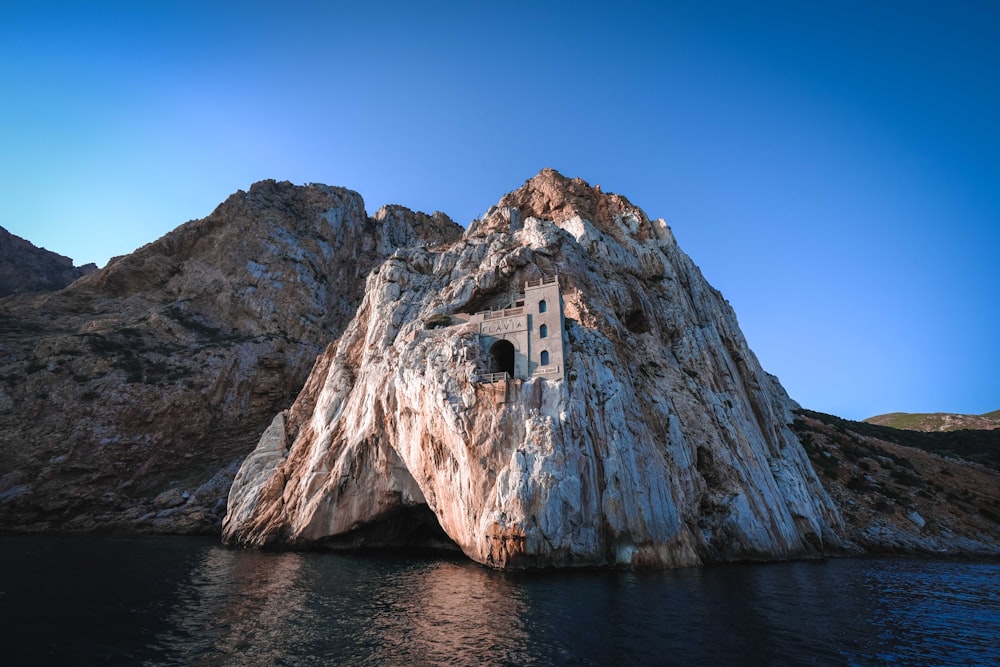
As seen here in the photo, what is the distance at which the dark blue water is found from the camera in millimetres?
16703

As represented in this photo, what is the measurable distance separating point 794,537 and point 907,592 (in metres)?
14.2

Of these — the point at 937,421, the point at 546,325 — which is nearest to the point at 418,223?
the point at 546,325

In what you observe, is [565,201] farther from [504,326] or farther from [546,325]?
[546,325]

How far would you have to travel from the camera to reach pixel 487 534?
106 ft

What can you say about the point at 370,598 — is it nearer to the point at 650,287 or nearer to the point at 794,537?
the point at 794,537

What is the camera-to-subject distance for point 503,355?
44.2 m

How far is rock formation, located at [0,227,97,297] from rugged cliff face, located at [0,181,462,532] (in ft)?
88.9

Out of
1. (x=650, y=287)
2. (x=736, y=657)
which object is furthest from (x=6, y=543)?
(x=650, y=287)

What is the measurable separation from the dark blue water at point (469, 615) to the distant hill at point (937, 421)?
120 m

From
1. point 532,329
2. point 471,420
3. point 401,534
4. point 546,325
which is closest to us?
point 471,420

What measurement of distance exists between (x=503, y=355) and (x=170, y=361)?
50841 millimetres

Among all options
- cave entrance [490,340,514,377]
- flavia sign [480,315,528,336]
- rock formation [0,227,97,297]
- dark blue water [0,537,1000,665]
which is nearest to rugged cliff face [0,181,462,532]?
dark blue water [0,537,1000,665]

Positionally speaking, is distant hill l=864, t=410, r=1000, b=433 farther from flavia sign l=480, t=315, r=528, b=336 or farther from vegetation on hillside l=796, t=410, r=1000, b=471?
flavia sign l=480, t=315, r=528, b=336

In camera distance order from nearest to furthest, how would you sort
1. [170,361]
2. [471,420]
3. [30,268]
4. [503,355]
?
[471,420] < [503,355] < [170,361] < [30,268]
